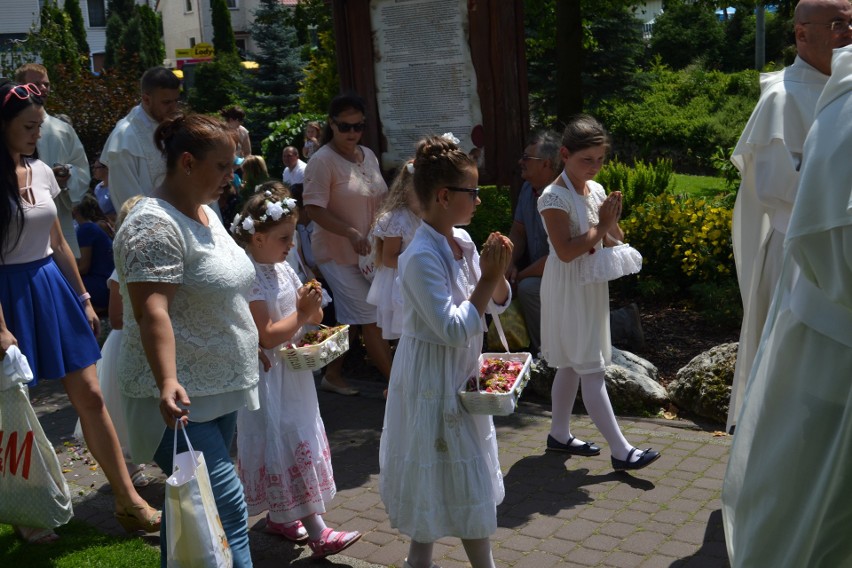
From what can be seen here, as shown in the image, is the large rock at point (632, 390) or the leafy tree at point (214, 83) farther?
the leafy tree at point (214, 83)

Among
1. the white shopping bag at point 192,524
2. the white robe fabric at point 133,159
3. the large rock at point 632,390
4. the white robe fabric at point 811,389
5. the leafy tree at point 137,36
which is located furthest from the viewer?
the leafy tree at point 137,36

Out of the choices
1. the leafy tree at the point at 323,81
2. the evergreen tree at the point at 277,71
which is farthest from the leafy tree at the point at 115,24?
the leafy tree at the point at 323,81

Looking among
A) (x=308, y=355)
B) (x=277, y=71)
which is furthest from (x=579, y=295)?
(x=277, y=71)

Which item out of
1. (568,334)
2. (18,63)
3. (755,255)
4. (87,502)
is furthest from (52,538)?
(18,63)

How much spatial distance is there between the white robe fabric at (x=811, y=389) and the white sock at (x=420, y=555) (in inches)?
59.9

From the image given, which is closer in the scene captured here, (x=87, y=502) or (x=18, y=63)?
(x=87, y=502)

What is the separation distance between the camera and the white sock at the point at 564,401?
5.71 meters

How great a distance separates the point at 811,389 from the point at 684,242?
6292 mm

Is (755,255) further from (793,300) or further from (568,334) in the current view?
(793,300)

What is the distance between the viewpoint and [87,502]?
563cm

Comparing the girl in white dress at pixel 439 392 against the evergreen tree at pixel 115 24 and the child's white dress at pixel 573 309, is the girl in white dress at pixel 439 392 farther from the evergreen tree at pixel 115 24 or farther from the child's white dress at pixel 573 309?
the evergreen tree at pixel 115 24

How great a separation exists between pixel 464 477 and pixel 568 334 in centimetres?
182

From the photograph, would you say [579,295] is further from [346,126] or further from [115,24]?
[115,24]

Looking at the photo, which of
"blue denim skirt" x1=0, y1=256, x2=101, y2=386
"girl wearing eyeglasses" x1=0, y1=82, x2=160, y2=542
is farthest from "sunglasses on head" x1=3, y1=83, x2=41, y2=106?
"blue denim skirt" x1=0, y1=256, x2=101, y2=386
